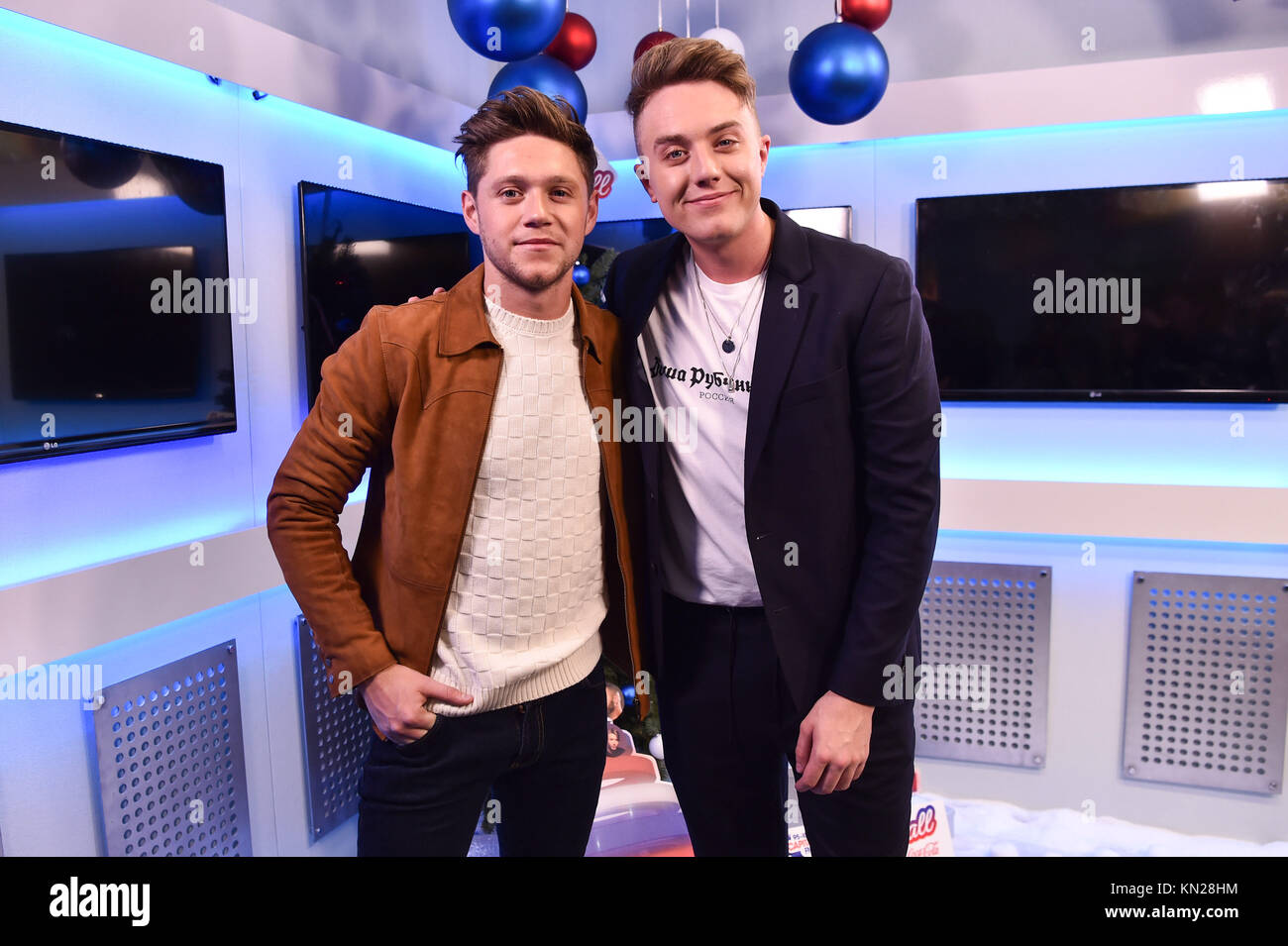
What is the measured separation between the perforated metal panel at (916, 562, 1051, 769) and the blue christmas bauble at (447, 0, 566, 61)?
2.44 metres

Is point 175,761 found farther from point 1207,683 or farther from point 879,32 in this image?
→ point 879,32

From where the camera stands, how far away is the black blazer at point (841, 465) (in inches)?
58.8

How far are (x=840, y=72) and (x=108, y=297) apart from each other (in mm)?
2226

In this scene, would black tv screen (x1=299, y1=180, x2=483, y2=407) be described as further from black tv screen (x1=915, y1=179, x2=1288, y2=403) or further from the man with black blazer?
black tv screen (x1=915, y1=179, x2=1288, y2=403)

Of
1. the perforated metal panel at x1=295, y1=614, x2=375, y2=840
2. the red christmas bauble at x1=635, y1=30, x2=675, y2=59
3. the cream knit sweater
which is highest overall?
the red christmas bauble at x1=635, y1=30, x2=675, y2=59

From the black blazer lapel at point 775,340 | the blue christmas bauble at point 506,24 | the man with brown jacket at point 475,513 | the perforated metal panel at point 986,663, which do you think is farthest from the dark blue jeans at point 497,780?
the perforated metal panel at point 986,663

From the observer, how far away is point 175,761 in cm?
235

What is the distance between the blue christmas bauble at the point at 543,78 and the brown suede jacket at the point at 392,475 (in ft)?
4.96

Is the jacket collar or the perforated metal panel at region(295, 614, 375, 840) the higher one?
the jacket collar

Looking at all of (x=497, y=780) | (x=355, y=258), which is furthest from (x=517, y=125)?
(x=355, y=258)

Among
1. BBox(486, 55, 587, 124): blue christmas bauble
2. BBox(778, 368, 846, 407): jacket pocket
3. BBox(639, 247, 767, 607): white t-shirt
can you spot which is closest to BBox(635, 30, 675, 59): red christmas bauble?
BBox(486, 55, 587, 124): blue christmas bauble

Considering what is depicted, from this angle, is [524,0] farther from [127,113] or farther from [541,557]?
[541,557]

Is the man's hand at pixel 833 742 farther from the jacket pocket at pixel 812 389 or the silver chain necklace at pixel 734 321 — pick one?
the silver chain necklace at pixel 734 321

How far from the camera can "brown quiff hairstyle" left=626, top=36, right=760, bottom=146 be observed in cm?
153
